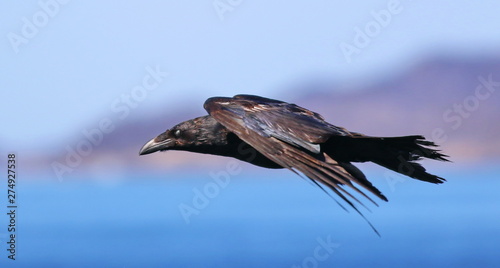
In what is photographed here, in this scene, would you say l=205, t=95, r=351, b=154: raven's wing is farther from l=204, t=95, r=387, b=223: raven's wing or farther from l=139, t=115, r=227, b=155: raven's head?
l=139, t=115, r=227, b=155: raven's head

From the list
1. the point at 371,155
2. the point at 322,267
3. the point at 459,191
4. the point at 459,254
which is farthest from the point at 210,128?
the point at 459,191

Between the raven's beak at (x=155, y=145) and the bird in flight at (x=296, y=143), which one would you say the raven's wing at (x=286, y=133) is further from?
the raven's beak at (x=155, y=145)

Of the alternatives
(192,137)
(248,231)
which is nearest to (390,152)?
(192,137)

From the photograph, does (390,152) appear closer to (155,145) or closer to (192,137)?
(192,137)

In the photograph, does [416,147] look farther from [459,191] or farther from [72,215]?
[459,191]

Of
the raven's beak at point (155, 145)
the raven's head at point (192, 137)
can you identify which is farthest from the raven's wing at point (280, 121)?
the raven's beak at point (155, 145)

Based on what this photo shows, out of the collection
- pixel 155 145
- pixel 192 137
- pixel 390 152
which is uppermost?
pixel 155 145
